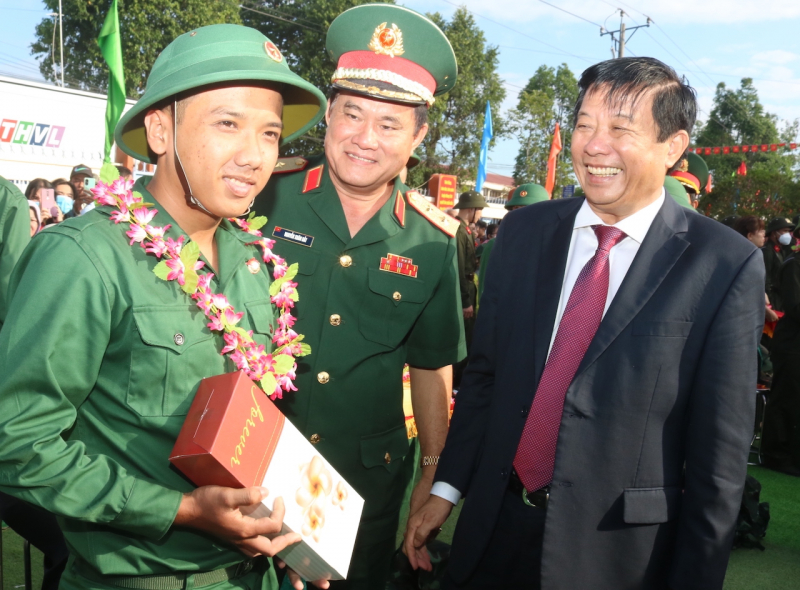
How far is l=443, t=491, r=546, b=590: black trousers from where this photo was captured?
6.83 feet

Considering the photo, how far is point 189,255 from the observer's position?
160 centimetres

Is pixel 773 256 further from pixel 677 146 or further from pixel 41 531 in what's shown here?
pixel 41 531

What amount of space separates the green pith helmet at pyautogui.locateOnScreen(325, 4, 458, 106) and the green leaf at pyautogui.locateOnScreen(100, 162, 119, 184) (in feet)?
3.48

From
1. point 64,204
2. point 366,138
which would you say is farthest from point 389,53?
point 64,204

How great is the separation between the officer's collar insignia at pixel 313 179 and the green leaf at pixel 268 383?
1.05 meters

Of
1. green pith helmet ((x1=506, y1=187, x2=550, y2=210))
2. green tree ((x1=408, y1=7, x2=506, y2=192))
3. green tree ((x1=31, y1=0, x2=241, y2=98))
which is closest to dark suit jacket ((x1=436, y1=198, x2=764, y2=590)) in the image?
green pith helmet ((x1=506, y1=187, x2=550, y2=210))

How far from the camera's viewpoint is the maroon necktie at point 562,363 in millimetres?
1973

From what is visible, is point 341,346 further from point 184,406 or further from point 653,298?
point 653,298

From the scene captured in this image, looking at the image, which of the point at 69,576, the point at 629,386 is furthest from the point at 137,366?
the point at 629,386

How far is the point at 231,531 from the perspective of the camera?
1.44 metres

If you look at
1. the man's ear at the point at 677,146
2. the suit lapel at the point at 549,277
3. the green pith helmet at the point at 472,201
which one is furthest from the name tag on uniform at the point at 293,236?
the green pith helmet at the point at 472,201

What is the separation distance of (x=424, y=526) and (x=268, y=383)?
2.79 feet

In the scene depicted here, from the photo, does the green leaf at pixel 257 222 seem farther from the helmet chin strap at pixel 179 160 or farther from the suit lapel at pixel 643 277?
the suit lapel at pixel 643 277

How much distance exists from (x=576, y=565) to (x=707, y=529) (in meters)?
0.37
